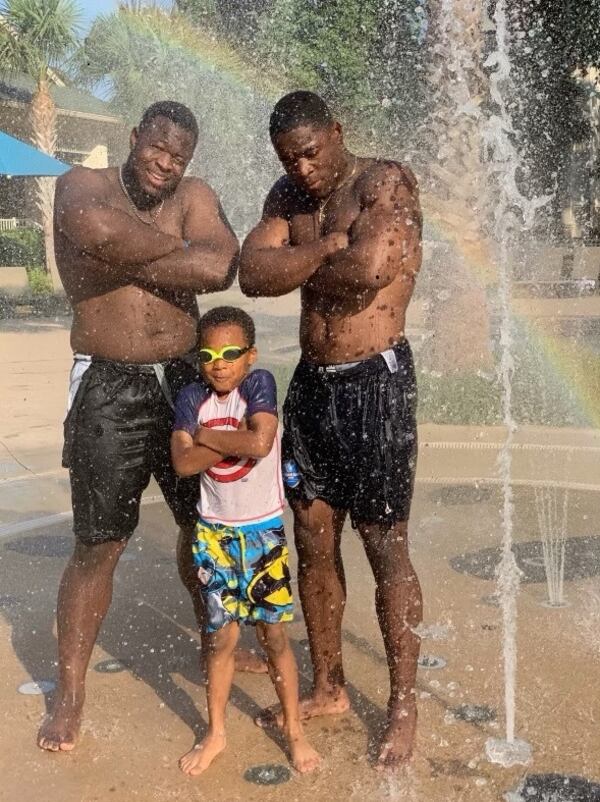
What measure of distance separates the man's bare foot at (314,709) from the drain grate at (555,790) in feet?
2.14

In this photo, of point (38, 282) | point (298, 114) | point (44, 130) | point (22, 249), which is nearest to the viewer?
point (298, 114)

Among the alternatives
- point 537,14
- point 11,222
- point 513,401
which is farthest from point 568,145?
point 513,401

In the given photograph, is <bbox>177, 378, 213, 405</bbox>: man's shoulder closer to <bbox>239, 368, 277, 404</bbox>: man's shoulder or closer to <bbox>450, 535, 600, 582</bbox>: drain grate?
<bbox>239, 368, 277, 404</bbox>: man's shoulder

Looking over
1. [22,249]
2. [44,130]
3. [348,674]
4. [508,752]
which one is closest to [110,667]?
[348,674]

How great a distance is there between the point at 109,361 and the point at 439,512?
8.82 ft

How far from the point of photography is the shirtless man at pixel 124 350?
122 inches

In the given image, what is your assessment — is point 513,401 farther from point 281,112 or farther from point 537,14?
point 537,14

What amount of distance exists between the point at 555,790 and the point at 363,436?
3.45ft

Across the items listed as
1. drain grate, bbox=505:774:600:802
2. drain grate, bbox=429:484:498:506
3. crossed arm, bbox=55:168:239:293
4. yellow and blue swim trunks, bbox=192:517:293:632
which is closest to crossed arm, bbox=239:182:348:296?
crossed arm, bbox=55:168:239:293

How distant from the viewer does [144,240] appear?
3008 mm

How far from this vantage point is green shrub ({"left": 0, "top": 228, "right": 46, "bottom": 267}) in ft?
72.5

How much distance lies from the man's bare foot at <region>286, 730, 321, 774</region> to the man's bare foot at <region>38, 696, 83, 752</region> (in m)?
0.64

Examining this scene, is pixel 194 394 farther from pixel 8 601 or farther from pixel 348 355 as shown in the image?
pixel 8 601

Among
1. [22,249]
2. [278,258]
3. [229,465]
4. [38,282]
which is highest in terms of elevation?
[22,249]
